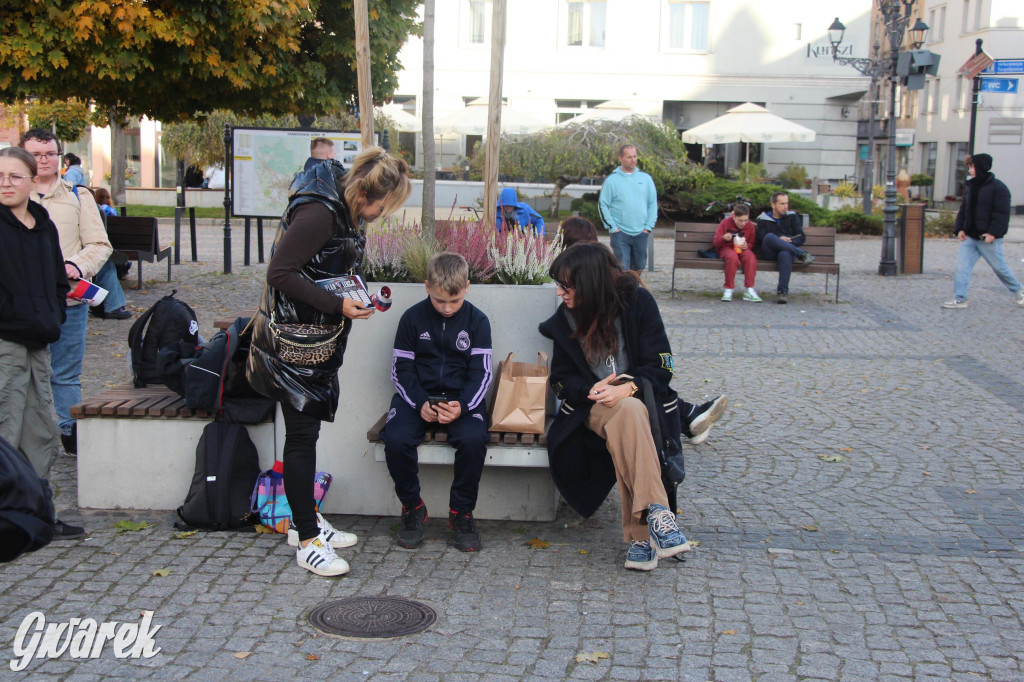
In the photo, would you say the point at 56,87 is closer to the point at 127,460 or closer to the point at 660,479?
the point at 127,460

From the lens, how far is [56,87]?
11.5 m

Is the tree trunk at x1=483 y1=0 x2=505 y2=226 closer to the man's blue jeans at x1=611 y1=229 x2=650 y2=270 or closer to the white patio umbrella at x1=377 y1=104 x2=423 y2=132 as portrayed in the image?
the man's blue jeans at x1=611 y1=229 x2=650 y2=270

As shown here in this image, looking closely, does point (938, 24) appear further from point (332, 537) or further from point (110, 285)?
point (332, 537)

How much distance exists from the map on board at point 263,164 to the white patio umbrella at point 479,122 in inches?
476

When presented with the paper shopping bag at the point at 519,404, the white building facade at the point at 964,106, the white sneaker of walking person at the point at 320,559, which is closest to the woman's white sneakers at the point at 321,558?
the white sneaker of walking person at the point at 320,559

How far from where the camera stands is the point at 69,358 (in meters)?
5.75

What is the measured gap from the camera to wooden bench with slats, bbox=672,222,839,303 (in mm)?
13141

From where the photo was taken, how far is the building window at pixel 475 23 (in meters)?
36.2

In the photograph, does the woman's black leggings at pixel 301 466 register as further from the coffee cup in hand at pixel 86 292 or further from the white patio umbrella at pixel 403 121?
the white patio umbrella at pixel 403 121

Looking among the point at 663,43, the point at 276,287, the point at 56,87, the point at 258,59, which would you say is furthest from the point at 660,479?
the point at 663,43

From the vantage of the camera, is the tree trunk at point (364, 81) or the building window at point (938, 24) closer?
the tree trunk at point (364, 81)

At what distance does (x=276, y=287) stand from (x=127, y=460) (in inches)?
65.8

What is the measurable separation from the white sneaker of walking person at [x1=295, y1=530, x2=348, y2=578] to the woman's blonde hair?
1.40m

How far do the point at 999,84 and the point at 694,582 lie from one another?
21.2 meters
